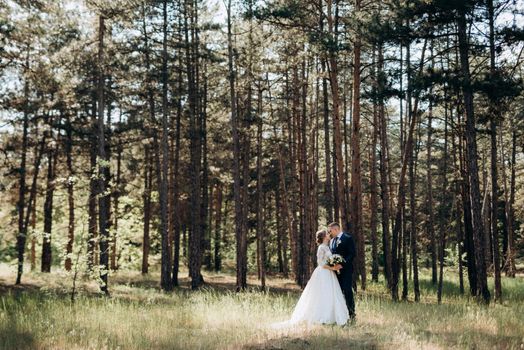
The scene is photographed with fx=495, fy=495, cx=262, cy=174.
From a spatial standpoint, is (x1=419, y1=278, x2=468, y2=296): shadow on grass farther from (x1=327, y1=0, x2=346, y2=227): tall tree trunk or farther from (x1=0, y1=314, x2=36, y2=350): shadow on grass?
(x1=0, y1=314, x2=36, y2=350): shadow on grass

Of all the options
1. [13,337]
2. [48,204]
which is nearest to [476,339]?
[13,337]

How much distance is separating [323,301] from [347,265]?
3.06 ft

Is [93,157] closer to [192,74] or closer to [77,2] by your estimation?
[192,74]

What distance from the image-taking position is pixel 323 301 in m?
9.72

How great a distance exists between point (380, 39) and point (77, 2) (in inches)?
464

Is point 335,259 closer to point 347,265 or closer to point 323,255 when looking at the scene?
point 323,255

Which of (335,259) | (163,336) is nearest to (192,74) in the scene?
(335,259)

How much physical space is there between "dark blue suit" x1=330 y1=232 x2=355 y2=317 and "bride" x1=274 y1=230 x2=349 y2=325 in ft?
0.74

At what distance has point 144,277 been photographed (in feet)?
90.1

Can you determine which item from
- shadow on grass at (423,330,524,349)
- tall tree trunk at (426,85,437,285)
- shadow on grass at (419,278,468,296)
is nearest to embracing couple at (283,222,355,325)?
shadow on grass at (423,330,524,349)

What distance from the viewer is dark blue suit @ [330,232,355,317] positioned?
397 inches

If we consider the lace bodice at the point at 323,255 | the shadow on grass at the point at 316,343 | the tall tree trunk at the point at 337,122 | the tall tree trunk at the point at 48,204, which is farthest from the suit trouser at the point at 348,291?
the tall tree trunk at the point at 48,204

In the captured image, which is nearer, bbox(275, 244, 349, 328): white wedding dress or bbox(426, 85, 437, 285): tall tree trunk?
bbox(275, 244, 349, 328): white wedding dress

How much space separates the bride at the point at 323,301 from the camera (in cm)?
962
